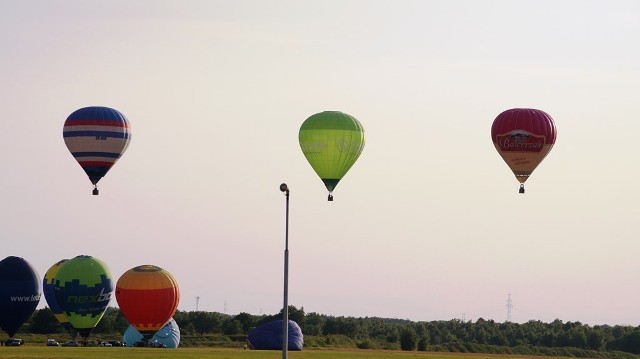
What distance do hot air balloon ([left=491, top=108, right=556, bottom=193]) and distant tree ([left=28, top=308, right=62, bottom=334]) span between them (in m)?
70.4

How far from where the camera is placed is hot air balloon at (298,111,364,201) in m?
114

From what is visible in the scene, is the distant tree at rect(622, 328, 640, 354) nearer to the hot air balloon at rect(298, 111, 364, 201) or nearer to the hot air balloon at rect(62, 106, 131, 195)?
the hot air balloon at rect(298, 111, 364, 201)

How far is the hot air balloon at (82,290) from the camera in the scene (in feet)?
429

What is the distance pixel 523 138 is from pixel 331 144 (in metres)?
15.4

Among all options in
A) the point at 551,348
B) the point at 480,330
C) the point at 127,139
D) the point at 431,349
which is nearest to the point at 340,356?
the point at 127,139

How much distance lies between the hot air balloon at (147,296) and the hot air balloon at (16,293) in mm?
12975

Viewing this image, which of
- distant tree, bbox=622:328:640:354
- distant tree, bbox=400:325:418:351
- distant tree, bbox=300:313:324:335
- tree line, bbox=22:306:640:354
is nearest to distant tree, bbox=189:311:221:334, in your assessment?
tree line, bbox=22:306:640:354

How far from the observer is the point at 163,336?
13375cm

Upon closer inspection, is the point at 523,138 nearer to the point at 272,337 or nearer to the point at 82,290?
the point at 272,337

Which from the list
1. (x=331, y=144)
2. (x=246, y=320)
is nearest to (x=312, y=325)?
(x=246, y=320)

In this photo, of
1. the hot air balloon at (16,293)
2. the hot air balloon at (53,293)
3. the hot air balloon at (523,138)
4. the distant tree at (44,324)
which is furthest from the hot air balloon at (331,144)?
the distant tree at (44,324)

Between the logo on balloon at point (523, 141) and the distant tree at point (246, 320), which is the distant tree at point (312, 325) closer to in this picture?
the distant tree at point (246, 320)

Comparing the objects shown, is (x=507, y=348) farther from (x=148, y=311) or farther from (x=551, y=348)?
(x=148, y=311)

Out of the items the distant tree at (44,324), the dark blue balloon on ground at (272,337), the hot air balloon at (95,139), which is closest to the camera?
the hot air balloon at (95,139)
